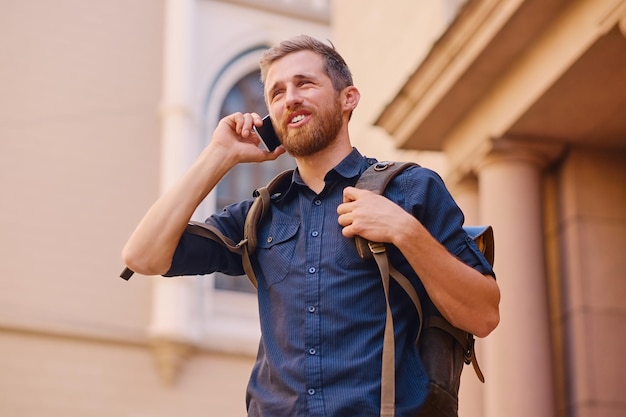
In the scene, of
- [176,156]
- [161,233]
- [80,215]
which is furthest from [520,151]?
[80,215]

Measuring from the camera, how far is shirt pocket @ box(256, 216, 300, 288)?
3490 mm

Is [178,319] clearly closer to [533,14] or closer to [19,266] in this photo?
[19,266]

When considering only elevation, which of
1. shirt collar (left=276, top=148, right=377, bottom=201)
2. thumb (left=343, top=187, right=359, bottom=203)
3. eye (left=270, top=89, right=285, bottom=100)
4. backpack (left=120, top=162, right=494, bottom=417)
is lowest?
backpack (left=120, top=162, right=494, bottom=417)

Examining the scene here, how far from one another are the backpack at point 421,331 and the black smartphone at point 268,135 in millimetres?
238

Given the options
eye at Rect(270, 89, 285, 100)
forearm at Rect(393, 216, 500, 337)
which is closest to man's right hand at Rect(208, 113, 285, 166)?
eye at Rect(270, 89, 285, 100)

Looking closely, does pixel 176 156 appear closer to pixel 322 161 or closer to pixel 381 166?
pixel 322 161

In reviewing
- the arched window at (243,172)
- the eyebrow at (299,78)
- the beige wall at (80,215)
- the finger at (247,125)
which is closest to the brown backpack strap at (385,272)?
the eyebrow at (299,78)

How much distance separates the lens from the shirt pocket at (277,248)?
349 cm

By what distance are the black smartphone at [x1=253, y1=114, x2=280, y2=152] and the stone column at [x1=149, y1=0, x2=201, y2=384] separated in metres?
15.5

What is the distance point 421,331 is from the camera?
3.35 metres

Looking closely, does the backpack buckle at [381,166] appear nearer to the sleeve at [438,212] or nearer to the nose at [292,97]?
the sleeve at [438,212]

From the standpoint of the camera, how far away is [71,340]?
19375 mm

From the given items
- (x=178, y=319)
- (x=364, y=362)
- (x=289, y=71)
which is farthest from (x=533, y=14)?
(x=178, y=319)

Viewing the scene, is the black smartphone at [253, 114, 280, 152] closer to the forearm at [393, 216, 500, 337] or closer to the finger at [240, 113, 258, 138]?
the finger at [240, 113, 258, 138]
